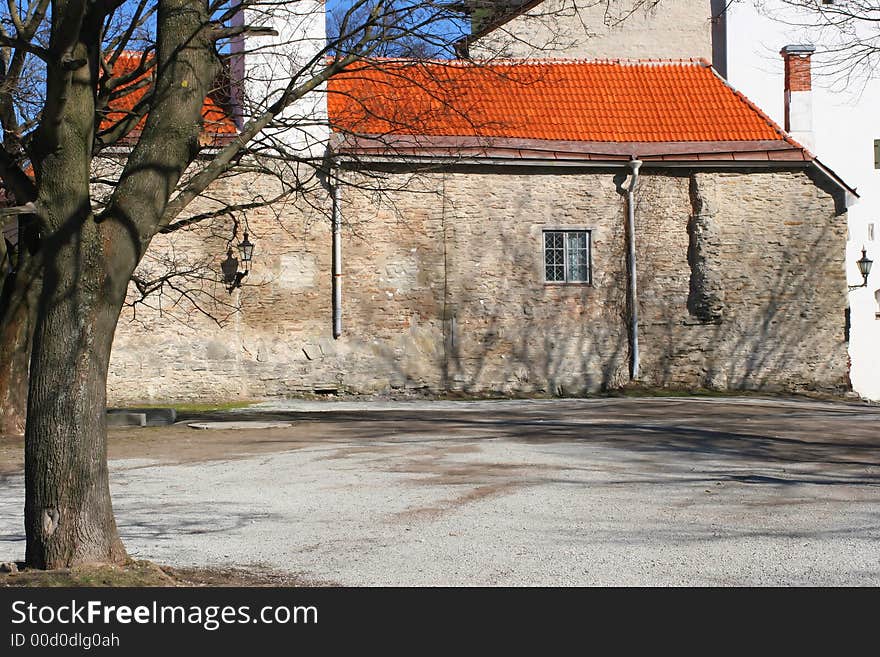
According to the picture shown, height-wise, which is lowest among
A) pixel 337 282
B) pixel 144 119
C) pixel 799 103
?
pixel 337 282

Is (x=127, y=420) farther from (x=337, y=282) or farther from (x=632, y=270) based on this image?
(x=632, y=270)

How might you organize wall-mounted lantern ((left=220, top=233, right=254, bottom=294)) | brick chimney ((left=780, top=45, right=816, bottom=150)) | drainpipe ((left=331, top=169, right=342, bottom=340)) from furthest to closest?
brick chimney ((left=780, top=45, right=816, bottom=150)) → drainpipe ((left=331, top=169, right=342, bottom=340)) → wall-mounted lantern ((left=220, top=233, right=254, bottom=294))

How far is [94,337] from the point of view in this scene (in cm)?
585

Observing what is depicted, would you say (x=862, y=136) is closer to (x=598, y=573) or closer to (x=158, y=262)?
(x=158, y=262)

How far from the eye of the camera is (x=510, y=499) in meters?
8.91

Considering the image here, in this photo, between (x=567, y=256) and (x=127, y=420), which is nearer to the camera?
(x=127, y=420)

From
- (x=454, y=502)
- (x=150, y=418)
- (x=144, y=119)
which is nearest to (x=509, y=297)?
(x=150, y=418)

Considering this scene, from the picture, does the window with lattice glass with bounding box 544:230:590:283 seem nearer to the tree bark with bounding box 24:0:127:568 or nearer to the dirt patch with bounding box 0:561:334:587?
the dirt patch with bounding box 0:561:334:587

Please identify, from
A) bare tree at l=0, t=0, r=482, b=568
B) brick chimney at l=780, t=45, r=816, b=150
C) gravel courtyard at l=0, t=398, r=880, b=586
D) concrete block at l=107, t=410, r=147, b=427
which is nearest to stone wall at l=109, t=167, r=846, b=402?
brick chimney at l=780, t=45, r=816, b=150

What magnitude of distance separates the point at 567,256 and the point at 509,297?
143 centimetres

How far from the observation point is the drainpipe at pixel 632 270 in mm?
21469

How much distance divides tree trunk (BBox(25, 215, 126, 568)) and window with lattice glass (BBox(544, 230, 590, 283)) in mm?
16037

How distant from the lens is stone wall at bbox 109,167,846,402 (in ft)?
67.2

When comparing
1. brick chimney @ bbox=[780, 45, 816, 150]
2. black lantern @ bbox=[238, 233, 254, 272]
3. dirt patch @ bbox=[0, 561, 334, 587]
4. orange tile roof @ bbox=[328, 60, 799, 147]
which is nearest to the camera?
dirt patch @ bbox=[0, 561, 334, 587]
